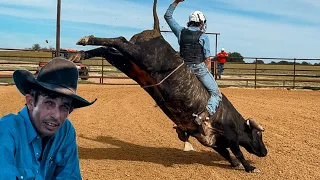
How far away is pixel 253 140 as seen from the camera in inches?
280

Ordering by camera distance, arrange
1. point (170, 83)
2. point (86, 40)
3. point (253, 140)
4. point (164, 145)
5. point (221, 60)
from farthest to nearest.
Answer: point (221, 60)
point (164, 145)
point (253, 140)
point (170, 83)
point (86, 40)

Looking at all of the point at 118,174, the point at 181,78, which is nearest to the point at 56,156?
the point at 118,174

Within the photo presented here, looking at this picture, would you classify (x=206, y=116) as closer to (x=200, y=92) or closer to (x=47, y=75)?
(x=200, y=92)

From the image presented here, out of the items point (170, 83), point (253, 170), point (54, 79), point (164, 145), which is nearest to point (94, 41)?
point (170, 83)

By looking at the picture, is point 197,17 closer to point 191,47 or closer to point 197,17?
point 197,17

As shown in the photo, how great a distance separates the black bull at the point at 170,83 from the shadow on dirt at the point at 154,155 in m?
0.46

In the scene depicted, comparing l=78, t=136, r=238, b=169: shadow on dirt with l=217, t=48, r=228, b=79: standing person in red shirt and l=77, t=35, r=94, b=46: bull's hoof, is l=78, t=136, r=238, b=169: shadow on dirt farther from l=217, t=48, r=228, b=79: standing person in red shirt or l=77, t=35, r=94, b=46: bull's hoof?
l=217, t=48, r=228, b=79: standing person in red shirt

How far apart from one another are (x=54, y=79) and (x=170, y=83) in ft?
13.1

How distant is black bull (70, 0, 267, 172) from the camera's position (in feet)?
20.1

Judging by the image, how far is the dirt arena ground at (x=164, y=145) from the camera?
6.42 m

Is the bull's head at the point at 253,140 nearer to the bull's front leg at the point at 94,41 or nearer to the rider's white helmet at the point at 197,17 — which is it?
the rider's white helmet at the point at 197,17

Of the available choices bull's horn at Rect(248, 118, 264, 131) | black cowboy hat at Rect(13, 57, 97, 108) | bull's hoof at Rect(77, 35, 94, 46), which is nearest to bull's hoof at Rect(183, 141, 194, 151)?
bull's horn at Rect(248, 118, 264, 131)

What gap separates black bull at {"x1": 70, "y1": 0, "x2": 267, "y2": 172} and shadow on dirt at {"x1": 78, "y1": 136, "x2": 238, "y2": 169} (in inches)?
18.1

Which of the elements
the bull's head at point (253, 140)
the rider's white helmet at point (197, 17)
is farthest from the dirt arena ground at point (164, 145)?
the rider's white helmet at point (197, 17)
